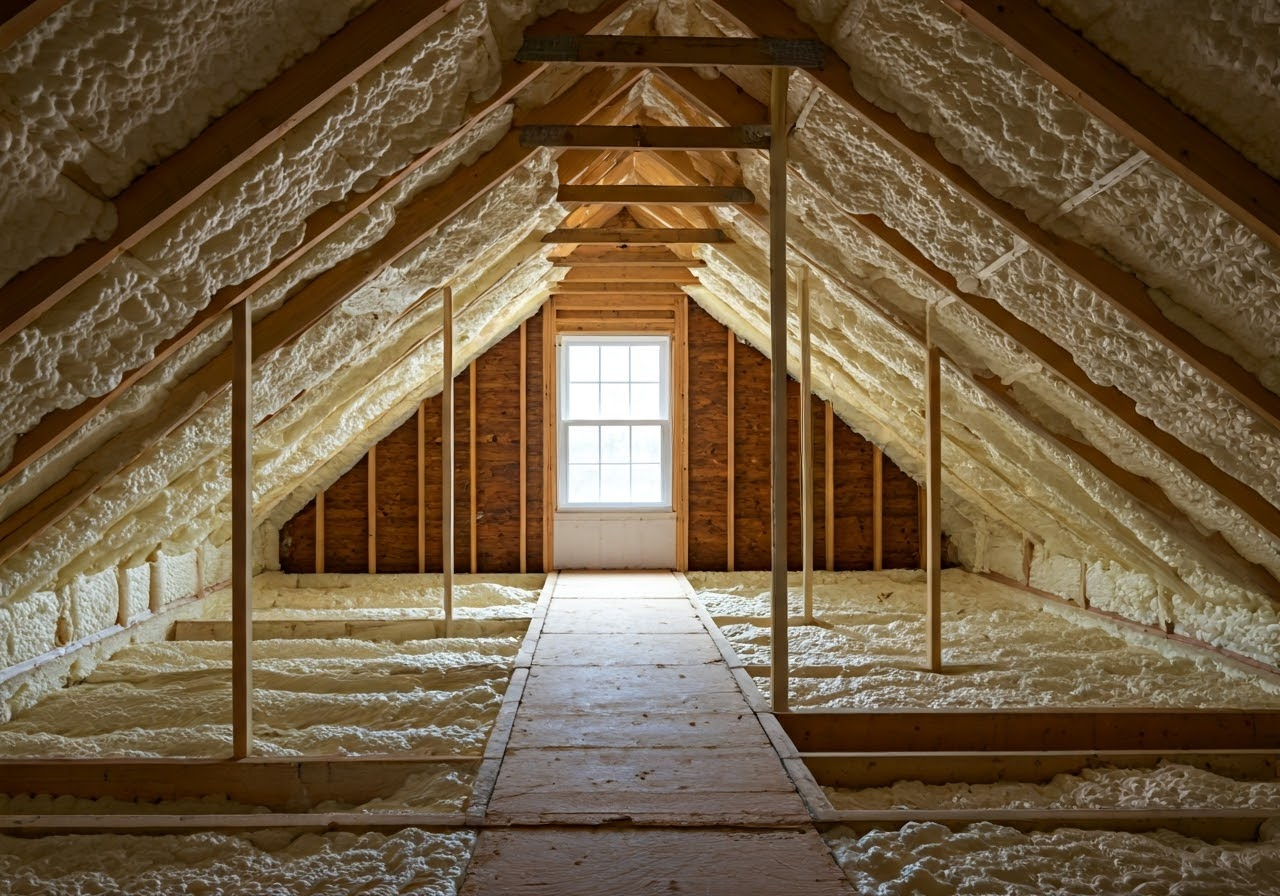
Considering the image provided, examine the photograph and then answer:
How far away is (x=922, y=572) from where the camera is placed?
7316 mm

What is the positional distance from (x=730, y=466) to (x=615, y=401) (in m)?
1.21

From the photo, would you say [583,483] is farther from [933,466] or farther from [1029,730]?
[1029,730]

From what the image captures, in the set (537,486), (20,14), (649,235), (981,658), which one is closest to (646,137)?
(649,235)

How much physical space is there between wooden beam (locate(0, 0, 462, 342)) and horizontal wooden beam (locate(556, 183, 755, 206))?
1824 millimetres

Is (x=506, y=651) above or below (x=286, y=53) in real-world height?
below

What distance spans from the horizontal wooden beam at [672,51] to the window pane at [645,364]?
15.7 feet

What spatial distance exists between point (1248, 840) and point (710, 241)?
3.78 m

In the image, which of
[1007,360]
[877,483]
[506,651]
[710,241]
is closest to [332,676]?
[506,651]

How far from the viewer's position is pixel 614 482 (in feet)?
25.0

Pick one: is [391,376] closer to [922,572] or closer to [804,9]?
[804,9]

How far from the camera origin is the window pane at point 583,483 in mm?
7570

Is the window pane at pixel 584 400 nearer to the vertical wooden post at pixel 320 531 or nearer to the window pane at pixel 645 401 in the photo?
the window pane at pixel 645 401

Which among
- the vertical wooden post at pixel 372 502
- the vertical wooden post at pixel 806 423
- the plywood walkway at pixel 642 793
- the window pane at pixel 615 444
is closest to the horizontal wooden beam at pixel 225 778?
the plywood walkway at pixel 642 793

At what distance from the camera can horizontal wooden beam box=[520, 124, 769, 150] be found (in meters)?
3.32
